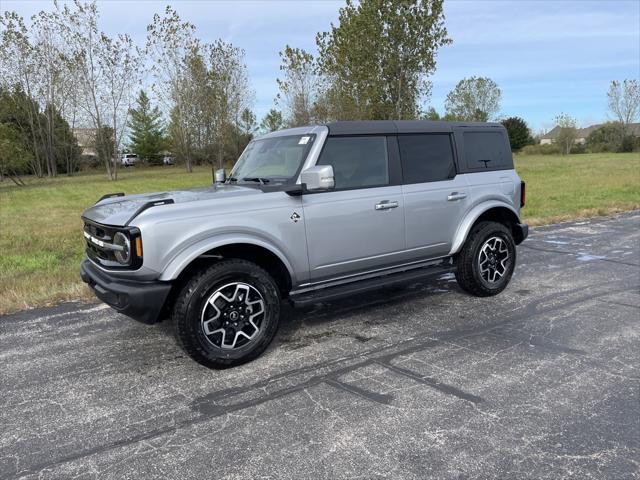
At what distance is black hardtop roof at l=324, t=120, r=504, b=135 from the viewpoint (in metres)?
4.72

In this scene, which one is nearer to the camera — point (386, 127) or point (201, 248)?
point (201, 248)

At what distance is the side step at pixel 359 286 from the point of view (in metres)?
4.40

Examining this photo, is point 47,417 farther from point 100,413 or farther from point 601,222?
point 601,222

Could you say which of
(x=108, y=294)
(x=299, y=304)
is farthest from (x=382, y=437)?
(x=108, y=294)

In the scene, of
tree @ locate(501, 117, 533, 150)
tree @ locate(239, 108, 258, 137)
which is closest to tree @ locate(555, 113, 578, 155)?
tree @ locate(501, 117, 533, 150)

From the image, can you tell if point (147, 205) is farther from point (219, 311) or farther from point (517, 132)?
point (517, 132)

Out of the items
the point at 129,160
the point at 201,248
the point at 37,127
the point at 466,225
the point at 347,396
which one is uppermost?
the point at 37,127

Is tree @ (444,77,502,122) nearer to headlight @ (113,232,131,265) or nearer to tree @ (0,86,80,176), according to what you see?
tree @ (0,86,80,176)

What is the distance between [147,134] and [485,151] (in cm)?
6547

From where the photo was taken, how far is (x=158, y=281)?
3750 millimetres

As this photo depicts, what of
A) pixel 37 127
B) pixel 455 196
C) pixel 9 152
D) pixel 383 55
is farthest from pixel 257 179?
pixel 37 127

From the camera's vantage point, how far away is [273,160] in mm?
4895

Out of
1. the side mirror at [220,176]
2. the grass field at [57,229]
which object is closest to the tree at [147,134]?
the grass field at [57,229]

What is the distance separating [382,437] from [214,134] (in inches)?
1602
